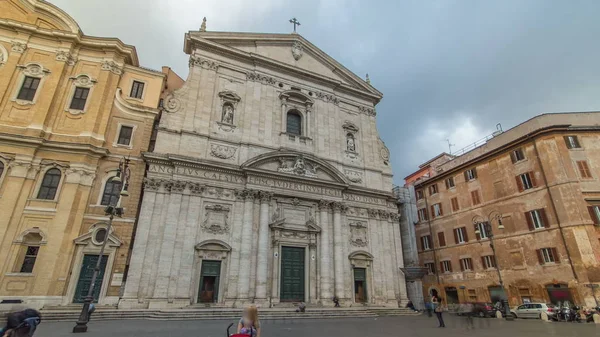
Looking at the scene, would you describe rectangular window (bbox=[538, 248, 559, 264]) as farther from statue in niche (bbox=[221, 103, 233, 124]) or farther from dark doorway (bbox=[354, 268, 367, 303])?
statue in niche (bbox=[221, 103, 233, 124])

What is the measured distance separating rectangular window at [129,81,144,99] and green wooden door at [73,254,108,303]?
981cm

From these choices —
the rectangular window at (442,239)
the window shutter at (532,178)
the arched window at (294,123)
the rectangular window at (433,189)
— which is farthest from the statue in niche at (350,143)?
the window shutter at (532,178)

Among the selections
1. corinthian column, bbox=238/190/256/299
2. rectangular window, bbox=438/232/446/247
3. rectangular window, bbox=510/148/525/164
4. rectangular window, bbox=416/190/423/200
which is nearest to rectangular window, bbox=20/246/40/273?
corinthian column, bbox=238/190/256/299

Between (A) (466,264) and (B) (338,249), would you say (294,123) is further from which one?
(A) (466,264)

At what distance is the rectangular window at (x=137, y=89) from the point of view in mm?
19234

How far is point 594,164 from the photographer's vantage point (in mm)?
19891

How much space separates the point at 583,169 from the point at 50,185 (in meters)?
31.5

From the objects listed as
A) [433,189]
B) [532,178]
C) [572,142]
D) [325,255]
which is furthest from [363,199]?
[572,142]

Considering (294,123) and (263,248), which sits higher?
(294,123)

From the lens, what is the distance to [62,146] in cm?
1602

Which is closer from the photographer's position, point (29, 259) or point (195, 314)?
point (195, 314)

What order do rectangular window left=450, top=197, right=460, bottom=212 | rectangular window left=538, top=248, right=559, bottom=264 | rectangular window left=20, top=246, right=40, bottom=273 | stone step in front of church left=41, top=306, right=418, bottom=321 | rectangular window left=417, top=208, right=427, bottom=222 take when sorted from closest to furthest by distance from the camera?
stone step in front of church left=41, top=306, right=418, bottom=321
rectangular window left=20, top=246, right=40, bottom=273
rectangular window left=538, top=248, right=559, bottom=264
rectangular window left=450, top=197, right=460, bottom=212
rectangular window left=417, top=208, right=427, bottom=222

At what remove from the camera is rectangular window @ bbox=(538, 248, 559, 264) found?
18.9 metres

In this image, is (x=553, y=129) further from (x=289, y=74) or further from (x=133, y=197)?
(x=133, y=197)
